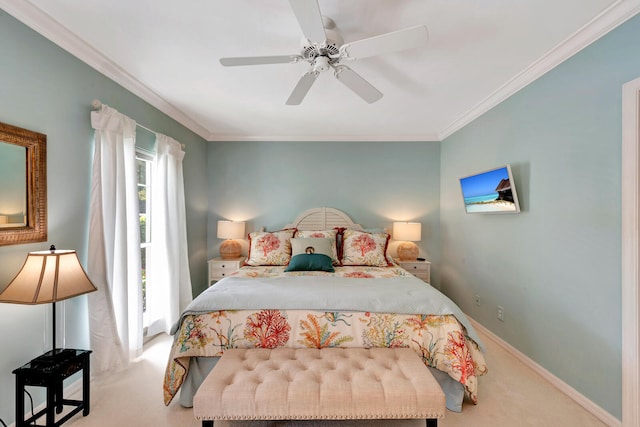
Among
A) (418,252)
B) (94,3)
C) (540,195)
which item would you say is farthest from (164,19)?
(418,252)

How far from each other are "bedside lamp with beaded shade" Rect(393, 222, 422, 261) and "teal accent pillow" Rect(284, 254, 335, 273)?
50.2 inches

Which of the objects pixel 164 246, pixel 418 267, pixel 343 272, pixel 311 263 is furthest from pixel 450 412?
pixel 164 246

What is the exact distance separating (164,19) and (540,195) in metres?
3.01

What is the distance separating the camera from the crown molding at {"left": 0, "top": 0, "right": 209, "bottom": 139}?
173 cm

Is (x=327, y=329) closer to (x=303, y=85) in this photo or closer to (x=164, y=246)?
(x=303, y=85)

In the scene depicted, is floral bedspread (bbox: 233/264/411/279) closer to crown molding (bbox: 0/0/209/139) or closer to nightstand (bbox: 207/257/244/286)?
nightstand (bbox: 207/257/244/286)

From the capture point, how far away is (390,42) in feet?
5.43

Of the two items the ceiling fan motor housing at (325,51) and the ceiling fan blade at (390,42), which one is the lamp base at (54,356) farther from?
the ceiling fan blade at (390,42)

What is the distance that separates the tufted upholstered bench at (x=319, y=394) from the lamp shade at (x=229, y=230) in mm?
2537

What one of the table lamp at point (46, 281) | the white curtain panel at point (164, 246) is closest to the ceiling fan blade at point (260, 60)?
the table lamp at point (46, 281)

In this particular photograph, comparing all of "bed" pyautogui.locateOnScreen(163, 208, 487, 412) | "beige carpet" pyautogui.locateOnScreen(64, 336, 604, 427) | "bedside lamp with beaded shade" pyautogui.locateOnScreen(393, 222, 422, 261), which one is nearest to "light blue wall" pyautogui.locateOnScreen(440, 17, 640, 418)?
"beige carpet" pyautogui.locateOnScreen(64, 336, 604, 427)

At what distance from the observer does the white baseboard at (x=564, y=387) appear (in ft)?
6.07

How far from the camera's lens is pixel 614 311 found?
1.83 meters

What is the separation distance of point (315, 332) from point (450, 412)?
102cm
